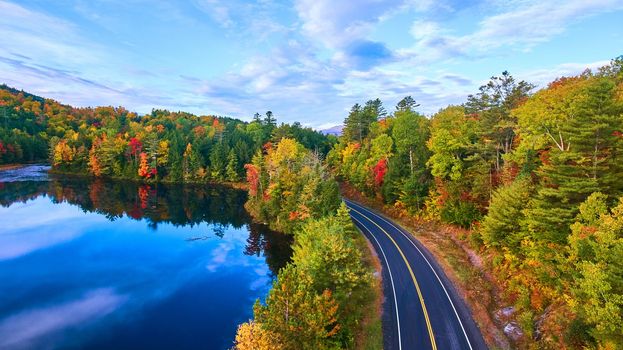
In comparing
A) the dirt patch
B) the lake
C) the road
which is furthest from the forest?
the lake

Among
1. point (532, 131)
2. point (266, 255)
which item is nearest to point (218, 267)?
point (266, 255)

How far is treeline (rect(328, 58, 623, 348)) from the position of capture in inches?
862

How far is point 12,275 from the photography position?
41.2 meters

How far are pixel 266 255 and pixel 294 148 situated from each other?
30.2 m

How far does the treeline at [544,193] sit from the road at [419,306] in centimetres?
494

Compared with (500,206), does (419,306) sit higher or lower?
lower

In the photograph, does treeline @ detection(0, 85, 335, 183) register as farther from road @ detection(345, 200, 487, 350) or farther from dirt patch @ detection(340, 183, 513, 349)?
road @ detection(345, 200, 487, 350)

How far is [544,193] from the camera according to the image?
2941 centimetres

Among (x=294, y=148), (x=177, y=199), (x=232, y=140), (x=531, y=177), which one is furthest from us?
(x=232, y=140)

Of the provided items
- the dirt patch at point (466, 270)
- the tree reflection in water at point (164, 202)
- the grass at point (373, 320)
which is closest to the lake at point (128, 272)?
the tree reflection in water at point (164, 202)

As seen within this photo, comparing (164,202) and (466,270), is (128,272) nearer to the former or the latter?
(466,270)

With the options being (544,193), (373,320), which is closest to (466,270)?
(544,193)

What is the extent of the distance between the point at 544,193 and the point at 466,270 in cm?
1364

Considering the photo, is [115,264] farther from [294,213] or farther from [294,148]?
[294,148]
